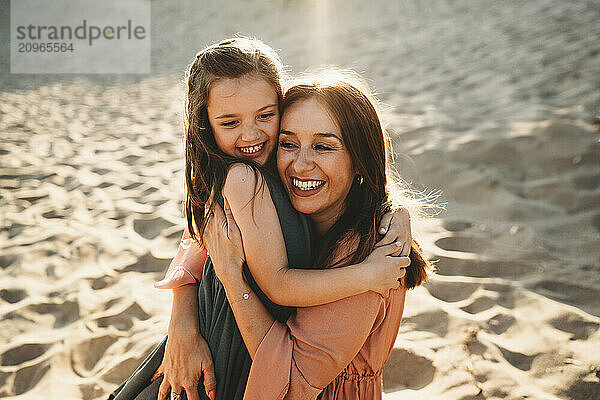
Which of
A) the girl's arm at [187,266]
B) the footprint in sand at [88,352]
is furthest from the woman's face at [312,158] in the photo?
the footprint in sand at [88,352]

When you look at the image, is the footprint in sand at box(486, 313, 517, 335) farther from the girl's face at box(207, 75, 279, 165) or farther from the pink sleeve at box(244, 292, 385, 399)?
the girl's face at box(207, 75, 279, 165)

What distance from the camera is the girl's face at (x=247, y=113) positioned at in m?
1.97

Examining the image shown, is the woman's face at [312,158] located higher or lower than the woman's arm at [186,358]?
higher

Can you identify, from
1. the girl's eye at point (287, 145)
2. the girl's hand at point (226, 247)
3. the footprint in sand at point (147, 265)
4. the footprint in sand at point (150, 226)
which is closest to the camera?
the girl's hand at point (226, 247)

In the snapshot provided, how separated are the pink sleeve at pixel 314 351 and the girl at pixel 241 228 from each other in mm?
55

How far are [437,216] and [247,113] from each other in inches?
102

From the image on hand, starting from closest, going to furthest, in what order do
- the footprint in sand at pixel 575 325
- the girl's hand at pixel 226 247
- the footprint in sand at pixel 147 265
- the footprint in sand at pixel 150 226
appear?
1. the girl's hand at pixel 226 247
2. the footprint in sand at pixel 575 325
3. the footprint in sand at pixel 147 265
4. the footprint in sand at pixel 150 226

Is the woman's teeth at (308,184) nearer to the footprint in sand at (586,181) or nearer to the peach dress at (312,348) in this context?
the peach dress at (312,348)

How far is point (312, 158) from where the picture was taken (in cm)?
184

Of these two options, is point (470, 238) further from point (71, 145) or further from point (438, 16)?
point (438, 16)

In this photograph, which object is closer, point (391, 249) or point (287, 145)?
point (391, 249)

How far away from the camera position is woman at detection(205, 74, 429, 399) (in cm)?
168

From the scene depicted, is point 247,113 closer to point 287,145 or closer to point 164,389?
point 287,145

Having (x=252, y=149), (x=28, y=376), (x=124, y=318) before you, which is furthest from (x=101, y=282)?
(x=252, y=149)
